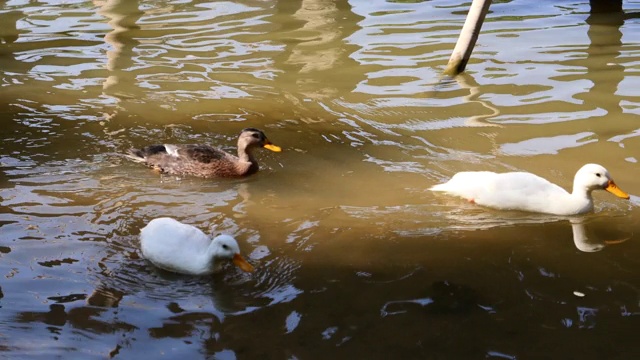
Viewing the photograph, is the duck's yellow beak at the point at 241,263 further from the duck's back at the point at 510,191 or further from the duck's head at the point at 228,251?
the duck's back at the point at 510,191

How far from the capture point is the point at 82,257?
6.24 m

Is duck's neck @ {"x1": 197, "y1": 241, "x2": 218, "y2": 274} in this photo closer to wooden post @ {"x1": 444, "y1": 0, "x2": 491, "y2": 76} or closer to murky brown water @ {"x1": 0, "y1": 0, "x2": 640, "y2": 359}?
murky brown water @ {"x1": 0, "y1": 0, "x2": 640, "y2": 359}

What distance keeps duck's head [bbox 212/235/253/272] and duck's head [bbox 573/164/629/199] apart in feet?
9.07

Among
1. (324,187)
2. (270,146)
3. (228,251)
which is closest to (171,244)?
(228,251)

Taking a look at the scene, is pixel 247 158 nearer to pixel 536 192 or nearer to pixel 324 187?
pixel 324 187

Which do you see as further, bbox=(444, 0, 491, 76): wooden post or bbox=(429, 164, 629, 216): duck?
bbox=(444, 0, 491, 76): wooden post

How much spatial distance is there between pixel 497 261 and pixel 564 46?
660cm

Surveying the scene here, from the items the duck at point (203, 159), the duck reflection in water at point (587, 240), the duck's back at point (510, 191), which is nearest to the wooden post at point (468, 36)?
the duck at point (203, 159)

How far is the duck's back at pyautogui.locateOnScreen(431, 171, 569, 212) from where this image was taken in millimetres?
7102

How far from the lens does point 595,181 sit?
707 centimetres

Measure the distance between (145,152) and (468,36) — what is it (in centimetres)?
423

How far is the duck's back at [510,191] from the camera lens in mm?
7102

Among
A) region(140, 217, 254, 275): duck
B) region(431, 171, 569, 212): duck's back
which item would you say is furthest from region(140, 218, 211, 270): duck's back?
region(431, 171, 569, 212): duck's back

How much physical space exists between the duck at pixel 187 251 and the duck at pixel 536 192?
2.15 metres
